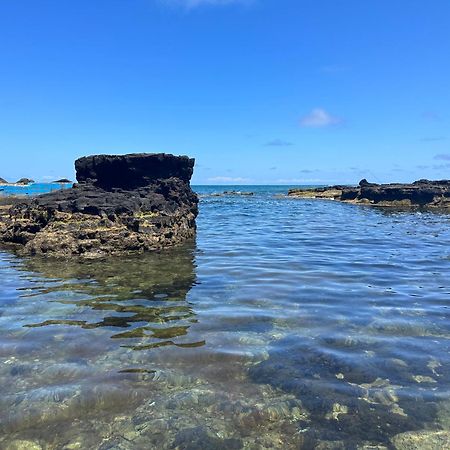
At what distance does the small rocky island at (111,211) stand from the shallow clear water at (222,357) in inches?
147

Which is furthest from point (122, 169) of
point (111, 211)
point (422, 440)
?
point (422, 440)

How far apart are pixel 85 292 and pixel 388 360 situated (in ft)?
29.0

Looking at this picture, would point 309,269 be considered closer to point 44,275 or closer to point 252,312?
point 252,312

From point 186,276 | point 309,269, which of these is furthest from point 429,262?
point 186,276

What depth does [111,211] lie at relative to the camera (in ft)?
70.4

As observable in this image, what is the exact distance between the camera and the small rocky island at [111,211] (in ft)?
63.8

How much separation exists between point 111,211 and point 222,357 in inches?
594

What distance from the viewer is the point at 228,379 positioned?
715 centimetres

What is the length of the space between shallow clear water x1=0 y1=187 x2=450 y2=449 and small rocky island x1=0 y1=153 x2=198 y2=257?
3.72m

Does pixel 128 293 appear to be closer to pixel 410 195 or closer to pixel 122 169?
pixel 122 169

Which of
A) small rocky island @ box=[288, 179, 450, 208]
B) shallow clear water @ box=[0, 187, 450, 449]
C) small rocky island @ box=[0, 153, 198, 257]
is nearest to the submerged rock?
shallow clear water @ box=[0, 187, 450, 449]

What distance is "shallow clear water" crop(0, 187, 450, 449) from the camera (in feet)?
19.0

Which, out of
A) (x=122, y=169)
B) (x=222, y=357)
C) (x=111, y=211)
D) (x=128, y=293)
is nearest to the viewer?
(x=222, y=357)

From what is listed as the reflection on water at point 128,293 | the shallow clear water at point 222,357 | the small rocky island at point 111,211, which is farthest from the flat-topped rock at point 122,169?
the shallow clear water at point 222,357
